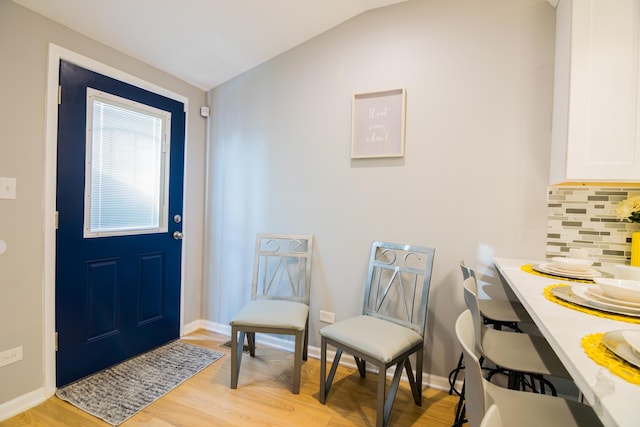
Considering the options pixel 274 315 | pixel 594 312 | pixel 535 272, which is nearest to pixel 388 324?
pixel 274 315

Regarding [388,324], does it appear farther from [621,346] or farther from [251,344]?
[621,346]

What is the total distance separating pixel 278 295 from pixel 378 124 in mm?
1566

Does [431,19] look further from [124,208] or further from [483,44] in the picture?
[124,208]

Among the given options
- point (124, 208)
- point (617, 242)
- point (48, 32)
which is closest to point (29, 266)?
point (124, 208)

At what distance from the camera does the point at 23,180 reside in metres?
1.75

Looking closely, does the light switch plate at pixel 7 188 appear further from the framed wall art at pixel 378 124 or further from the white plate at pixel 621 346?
the white plate at pixel 621 346

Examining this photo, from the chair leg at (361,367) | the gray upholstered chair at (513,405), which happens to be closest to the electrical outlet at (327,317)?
the chair leg at (361,367)

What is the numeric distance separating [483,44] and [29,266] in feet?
9.95

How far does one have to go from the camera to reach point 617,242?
5.73ft

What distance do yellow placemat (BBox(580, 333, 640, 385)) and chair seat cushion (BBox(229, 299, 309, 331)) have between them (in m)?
1.47

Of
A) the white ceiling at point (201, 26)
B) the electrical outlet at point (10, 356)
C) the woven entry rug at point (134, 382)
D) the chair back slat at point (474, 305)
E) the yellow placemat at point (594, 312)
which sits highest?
the white ceiling at point (201, 26)

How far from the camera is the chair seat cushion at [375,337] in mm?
1631

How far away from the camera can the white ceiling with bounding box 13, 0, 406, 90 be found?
188 centimetres

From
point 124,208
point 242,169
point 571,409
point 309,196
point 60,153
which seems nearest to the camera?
point 571,409
